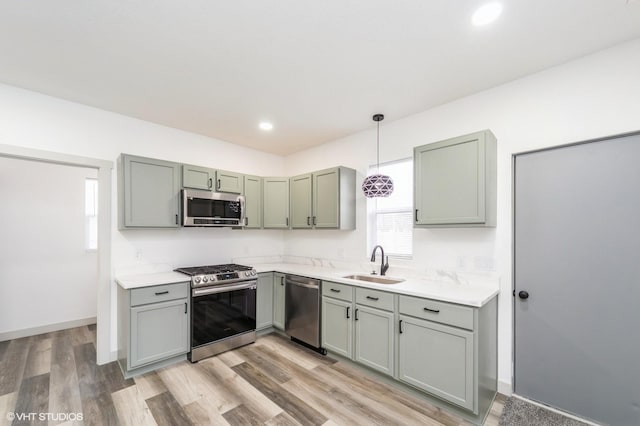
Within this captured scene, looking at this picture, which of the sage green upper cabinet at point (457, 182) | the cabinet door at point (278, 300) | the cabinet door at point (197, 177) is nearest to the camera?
the sage green upper cabinet at point (457, 182)

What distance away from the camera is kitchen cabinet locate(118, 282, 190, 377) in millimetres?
2654

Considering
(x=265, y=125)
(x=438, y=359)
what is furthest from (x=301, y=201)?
(x=438, y=359)

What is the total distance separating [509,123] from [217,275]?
3.36 m

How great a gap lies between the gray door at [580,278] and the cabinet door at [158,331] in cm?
325

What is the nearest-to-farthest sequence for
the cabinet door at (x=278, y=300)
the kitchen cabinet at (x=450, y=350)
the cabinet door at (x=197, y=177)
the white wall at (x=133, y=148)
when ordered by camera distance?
the kitchen cabinet at (x=450, y=350) < the white wall at (x=133, y=148) < the cabinet door at (x=197, y=177) < the cabinet door at (x=278, y=300)

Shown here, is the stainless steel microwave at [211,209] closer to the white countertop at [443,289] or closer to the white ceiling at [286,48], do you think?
the white ceiling at [286,48]

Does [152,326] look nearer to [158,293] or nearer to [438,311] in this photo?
[158,293]

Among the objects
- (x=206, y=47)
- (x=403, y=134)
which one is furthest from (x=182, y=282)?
(x=403, y=134)

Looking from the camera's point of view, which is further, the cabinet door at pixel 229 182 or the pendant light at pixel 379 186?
the cabinet door at pixel 229 182

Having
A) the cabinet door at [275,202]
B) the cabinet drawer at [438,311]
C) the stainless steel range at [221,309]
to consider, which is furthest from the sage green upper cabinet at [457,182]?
the stainless steel range at [221,309]

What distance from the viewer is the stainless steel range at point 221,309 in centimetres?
300

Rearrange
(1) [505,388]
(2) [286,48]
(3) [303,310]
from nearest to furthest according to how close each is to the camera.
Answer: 1. (2) [286,48]
2. (1) [505,388]
3. (3) [303,310]

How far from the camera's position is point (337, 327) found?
9.74ft

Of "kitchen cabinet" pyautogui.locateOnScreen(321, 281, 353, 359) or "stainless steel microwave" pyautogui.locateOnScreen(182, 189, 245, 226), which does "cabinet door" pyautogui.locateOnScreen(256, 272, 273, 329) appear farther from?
"kitchen cabinet" pyautogui.locateOnScreen(321, 281, 353, 359)
